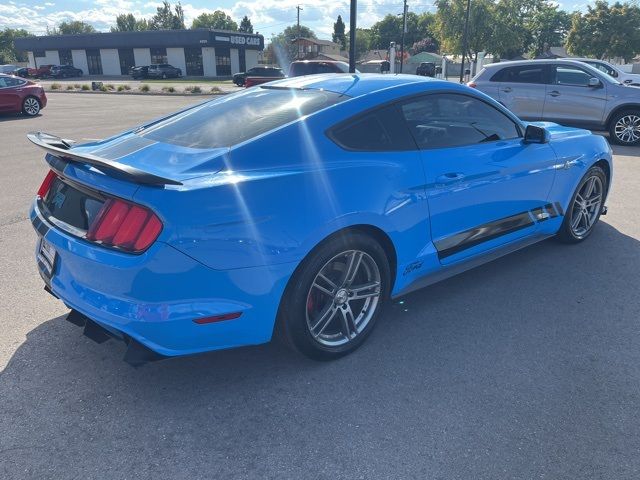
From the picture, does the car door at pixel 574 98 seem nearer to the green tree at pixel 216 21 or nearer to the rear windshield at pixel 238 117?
the rear windshield at pixel 238 117

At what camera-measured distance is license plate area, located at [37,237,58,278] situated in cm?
278

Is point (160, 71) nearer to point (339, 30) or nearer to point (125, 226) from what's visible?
point (125, 226)

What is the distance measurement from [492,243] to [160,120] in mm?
2643

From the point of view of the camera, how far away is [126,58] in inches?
2539

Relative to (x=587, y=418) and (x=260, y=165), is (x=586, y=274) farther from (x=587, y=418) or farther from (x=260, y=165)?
(x=260, y=165)

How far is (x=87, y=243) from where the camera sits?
2545 millimetres

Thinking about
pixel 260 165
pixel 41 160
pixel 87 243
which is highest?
pixel 260 165

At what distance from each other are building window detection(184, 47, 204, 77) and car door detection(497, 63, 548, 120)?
183 feet

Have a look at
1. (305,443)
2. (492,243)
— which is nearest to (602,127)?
(492,243)

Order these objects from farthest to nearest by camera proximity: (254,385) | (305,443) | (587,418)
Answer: (254,385) < (587,418) < (305,443)

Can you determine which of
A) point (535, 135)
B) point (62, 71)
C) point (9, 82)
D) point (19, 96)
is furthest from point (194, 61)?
point (535, 135)

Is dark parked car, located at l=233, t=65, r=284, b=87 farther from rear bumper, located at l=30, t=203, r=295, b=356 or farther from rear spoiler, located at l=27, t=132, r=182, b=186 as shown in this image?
rear bumper, located at l=30, t=203, r=295, b=356

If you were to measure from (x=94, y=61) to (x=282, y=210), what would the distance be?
7349 centimetres

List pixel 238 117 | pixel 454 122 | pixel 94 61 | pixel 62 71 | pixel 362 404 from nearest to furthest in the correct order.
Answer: pixel 362 404, pixel 238 117, pixel 454 122, pixel 62 71, pixel 94 61
